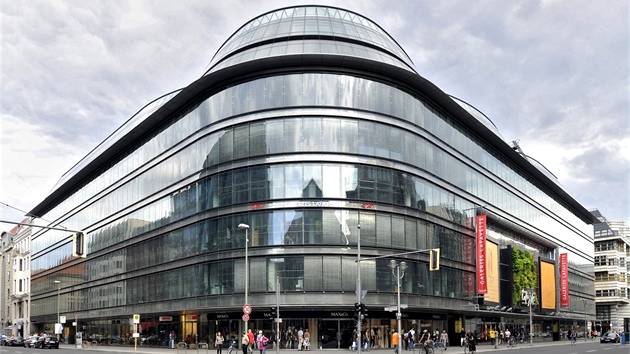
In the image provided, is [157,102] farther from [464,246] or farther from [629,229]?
[629,229]

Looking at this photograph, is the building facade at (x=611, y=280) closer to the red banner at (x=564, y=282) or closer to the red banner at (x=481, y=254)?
the red banner at (x=564, y=282)

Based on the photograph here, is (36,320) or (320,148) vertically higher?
(320,148)

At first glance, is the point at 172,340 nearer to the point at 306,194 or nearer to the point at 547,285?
the point at 306,194

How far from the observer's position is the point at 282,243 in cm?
5300

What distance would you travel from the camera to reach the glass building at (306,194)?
5325 cm

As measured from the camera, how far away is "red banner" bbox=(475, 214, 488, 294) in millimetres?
68812

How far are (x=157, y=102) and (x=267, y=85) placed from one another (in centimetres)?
2344

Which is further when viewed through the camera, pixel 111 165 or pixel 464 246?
pixel 111 165

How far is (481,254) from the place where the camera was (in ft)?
227

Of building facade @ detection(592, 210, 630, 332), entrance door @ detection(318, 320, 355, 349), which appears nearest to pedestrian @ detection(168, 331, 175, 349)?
entrance door @ detection(318, 320, 355, 349)

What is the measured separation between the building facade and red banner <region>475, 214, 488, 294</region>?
257 ft

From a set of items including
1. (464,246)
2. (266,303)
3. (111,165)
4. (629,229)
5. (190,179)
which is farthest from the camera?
(629,229)

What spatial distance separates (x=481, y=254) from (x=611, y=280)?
81.8m

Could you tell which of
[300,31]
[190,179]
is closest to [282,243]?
[190,179]
